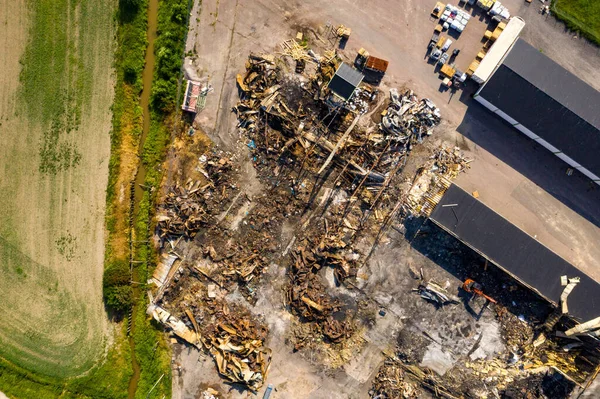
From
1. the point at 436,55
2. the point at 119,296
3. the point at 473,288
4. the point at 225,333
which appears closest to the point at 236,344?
the point at 225,333

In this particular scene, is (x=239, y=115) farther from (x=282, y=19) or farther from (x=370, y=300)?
(x=370, y=300)

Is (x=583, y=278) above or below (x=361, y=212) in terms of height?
above

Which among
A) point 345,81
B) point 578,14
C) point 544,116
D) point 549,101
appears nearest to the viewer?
point 549,101

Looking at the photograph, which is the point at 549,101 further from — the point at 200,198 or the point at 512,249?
the point at 200,198

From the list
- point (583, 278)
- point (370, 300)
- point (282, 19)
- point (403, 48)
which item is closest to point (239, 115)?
point (282, 19)

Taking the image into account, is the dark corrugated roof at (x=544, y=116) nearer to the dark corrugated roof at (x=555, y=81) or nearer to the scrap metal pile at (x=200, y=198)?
the dark corrugated roof at (x=555, y=81)

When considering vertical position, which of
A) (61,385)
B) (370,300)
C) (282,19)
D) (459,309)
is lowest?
(61,385)

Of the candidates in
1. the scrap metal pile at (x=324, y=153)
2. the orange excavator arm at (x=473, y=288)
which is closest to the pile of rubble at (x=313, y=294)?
the scrap metal pile at (x=324, y=153)
